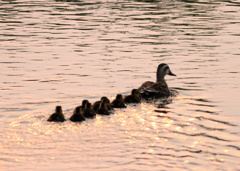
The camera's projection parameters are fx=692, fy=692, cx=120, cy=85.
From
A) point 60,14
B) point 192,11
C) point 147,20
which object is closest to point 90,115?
point 147,20

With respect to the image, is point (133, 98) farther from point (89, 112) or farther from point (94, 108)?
point (89, 112)

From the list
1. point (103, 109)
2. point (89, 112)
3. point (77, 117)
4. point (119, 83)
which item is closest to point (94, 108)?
point (103, 109)

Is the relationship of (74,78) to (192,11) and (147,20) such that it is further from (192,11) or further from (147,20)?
(192,11)

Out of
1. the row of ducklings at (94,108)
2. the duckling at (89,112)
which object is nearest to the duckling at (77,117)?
the row of ducklings at (94,108)

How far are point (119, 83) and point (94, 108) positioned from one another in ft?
14.1

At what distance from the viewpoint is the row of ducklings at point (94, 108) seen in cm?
1499

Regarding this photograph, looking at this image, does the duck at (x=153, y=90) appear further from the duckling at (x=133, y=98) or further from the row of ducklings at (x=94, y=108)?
the duckling at (x=133, y=98)

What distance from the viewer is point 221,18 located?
35.3 m

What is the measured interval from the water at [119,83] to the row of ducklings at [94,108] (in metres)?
0.24

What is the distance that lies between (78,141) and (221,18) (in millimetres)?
23247

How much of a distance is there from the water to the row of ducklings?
0.78 feet

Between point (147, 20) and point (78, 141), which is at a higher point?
point (147, 20)

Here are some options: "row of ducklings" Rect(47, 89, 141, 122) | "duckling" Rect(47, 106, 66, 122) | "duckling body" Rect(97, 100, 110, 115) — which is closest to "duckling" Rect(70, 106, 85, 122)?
"row of ducklings" Rect(47, 89, 141, 122)

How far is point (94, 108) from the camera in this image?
16.2 meters
